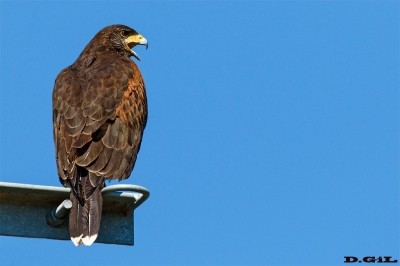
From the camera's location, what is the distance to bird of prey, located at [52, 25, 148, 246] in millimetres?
6789

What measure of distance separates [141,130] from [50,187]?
3310mm

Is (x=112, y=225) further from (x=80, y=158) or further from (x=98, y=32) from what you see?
(x=98, y=32)

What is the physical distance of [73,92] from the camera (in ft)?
25.1

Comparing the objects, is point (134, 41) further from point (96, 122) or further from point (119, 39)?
point (96, 122)

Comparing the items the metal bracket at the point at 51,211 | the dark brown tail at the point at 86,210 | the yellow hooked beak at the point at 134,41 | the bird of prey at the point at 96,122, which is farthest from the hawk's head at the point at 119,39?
the metal bracket at the point at 51,211

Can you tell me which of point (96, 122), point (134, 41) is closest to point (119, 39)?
point (134, 41)

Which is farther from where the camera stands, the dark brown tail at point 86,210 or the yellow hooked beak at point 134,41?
the yellow hooked beak at point 134,41

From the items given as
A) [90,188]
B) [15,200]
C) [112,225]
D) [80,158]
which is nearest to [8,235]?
[15,200]

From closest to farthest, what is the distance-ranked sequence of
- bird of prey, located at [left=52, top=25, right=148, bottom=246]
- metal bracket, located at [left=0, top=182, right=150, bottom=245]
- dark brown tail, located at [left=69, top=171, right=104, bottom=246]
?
metal bracket, located at [left=0, top=182, right=150, bottom=245] → dark brown tail, located at [left=69, top=171, right=104, bottom=246] → bird of prey, located at [left=52, top=25, right=148, bottom=246]

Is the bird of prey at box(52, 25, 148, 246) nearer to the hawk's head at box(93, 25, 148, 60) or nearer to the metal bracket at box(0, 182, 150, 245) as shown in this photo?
the hawk's head at box(93, 25, 148, 60)

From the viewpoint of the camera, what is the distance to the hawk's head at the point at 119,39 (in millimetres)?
9086

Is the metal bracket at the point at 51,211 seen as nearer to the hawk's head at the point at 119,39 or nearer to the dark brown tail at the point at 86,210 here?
the dark brown tail at the point at 86,210

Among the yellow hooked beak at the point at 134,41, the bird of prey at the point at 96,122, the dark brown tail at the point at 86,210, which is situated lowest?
the dark brown tail at the point at 86,210

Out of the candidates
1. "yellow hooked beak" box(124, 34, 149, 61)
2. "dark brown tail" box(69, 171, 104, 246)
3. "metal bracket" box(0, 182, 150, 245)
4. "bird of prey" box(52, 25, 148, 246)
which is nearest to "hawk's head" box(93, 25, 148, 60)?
"yellow hooked beak" box(124, 34, 149, 61)
